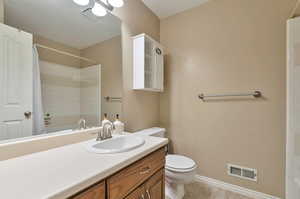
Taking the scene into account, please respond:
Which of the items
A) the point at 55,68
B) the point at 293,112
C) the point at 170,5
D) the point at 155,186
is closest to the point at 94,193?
the point at 155,186

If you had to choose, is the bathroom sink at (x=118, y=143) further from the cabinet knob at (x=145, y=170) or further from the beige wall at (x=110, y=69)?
the beige wall at (x=110, y=69)

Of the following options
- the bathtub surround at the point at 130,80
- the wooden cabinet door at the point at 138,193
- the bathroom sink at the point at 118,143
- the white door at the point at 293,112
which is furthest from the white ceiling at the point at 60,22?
the white door at the point at 293,112

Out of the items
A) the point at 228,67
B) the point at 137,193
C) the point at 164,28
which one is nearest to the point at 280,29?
the point at 228,67

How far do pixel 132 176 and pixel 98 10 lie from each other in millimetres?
1445

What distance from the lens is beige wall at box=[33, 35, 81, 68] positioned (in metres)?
0.99

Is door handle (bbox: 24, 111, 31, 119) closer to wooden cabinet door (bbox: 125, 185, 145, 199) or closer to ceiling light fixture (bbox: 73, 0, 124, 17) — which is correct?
wooden cabinet door (bbox: 125, 185, 145, 199)

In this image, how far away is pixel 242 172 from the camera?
64.4 inches

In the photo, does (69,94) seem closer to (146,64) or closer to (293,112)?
(146,64)

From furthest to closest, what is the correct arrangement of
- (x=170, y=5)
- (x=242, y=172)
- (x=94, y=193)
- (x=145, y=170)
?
1. (x=170, y=5)
2. (x=242, y=172)
3. (x=145, y=170)
4. (x=94, y=193)

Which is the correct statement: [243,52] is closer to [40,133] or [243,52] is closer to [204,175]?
[204,175]

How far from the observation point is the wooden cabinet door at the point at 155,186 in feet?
3.06

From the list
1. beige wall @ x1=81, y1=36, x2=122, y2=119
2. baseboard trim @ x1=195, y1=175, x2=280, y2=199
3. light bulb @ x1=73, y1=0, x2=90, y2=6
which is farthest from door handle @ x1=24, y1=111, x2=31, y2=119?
baseboard trim @ x1=195, y1=175, x2=280, y2=199

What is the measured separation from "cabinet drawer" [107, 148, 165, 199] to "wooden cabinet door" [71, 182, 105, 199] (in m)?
0.04

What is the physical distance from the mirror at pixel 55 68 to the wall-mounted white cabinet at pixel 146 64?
0.28m
